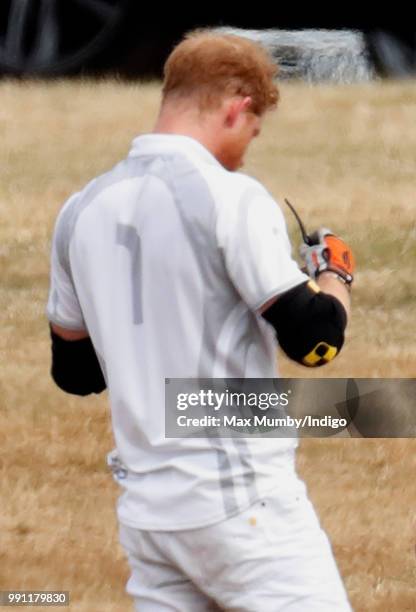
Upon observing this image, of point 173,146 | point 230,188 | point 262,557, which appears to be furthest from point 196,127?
point 262,557

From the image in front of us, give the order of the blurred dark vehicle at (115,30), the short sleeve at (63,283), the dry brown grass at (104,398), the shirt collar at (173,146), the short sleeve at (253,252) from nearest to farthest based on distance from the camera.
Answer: the short sleeve at (253,252) → the shirt collar at (173,146) → the short sleeve at (63,283) → the dry brown grass at (104,398) → the blurred dark vehicle at (115,30)

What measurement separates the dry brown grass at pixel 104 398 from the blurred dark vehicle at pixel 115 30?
0.24m

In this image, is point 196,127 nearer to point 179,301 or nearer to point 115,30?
point 179,301

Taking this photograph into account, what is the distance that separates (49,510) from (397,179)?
520 centimetres

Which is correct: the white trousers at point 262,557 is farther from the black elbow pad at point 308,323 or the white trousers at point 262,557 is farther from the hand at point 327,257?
the hand at point 327,257

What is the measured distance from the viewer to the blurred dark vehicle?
468 inches

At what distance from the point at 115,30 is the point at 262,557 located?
932 centimetres

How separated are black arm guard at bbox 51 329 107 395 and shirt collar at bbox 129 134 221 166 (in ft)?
1.40

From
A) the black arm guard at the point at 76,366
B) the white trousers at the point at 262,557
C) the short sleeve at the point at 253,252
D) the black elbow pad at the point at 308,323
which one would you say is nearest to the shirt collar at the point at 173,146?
the short sleeve at the point at 253,252

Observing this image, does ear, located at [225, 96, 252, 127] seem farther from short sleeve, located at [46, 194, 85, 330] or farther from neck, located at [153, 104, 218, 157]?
short sleeve, located at [46, 194, 85, 330]

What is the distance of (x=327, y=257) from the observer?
3332 millimetres

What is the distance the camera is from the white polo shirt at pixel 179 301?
2.96m

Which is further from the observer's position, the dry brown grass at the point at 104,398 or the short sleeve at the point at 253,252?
the dry brown grass at the point at 104,398

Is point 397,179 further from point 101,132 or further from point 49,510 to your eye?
point 49,510
